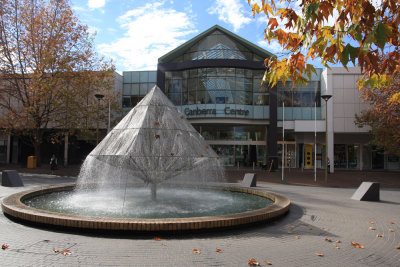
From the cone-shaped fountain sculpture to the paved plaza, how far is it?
3.01m

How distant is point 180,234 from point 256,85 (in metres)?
27.6

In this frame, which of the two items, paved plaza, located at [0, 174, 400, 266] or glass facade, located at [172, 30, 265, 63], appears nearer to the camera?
paved plaza, located at [0, 174, 400, 266]

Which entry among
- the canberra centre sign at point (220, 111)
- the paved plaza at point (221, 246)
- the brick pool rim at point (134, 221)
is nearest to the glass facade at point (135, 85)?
the canberra centre sign at point (220, 111)

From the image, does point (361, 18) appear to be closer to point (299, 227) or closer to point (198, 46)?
point (299, 227)

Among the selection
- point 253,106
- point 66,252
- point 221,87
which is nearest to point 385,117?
point 253,106

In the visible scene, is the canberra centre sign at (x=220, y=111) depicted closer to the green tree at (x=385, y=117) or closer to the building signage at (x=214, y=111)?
the building signage at (x=214, y=111)

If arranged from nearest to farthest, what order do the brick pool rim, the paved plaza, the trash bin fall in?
the paved plaza
the brick pool rim
the trash bin

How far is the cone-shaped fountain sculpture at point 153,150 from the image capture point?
942 cm

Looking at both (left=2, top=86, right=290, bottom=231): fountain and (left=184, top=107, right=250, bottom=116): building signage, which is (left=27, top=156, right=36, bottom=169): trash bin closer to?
(left=184, top=107, right=250, bottom=116): building signage

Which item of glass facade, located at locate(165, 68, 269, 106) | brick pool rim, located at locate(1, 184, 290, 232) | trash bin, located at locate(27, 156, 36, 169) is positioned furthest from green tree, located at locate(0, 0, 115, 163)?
brick pool rim, located at locate(1, 184, 290, 232)

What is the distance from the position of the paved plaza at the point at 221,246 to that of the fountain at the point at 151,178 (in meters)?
0.58

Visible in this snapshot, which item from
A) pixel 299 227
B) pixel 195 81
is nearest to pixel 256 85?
pixel 195 81

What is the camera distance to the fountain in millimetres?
8016

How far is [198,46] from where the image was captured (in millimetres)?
33312
